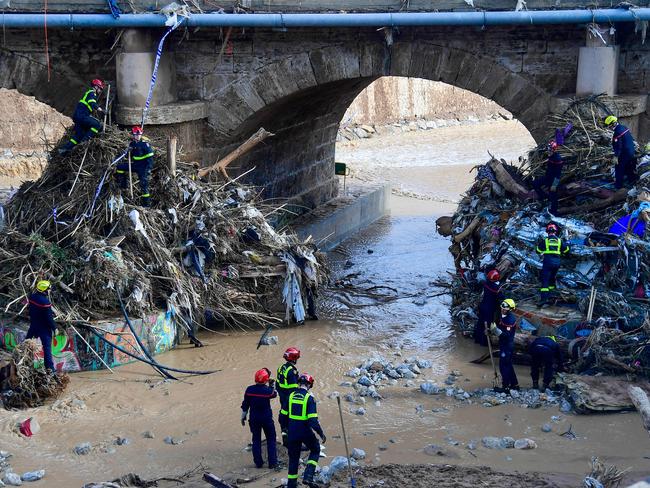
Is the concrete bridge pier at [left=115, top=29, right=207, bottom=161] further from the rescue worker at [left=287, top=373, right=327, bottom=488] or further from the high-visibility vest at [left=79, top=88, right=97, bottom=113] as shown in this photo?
the rescue worker at [left=287, top=373, right=327, bottom=488]

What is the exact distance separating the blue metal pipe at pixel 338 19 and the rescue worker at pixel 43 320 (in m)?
4.47

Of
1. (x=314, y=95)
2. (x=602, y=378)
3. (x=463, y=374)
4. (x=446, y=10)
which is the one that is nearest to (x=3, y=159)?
(x=314, y=95)

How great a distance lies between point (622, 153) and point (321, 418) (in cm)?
536

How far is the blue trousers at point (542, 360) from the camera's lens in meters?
11.2

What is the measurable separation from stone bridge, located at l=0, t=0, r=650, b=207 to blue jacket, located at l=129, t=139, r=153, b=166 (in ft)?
4.95

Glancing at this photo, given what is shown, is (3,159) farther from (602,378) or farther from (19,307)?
(602,378)

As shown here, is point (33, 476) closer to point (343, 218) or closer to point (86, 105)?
point (86, 105)

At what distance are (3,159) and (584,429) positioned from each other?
16893mm

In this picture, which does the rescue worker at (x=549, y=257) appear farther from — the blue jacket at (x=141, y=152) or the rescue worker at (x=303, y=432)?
the blue jacket at (x=141, y=152)

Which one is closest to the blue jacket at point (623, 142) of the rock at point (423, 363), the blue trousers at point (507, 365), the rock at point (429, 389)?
the blue trousers at point (507, 365)

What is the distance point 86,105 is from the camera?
13328 mm

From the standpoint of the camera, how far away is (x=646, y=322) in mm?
11453

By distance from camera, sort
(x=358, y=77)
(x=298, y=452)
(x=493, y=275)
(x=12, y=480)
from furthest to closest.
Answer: (x=358, y=77), (x=493, y=275), (x=12, y=480), (x=298, y=452)

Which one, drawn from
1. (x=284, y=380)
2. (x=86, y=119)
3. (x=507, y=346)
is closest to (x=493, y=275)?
(x=507, y=346)
